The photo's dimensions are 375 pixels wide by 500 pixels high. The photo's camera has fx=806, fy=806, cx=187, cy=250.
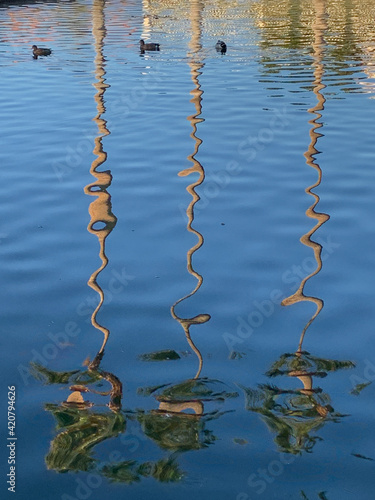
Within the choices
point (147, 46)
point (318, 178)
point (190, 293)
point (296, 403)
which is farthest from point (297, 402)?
point (147, 46)

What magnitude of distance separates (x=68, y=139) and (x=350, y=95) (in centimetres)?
759

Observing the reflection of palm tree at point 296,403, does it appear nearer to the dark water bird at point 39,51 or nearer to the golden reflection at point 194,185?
the golden reflection at point 194,185

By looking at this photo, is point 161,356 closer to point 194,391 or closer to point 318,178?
point 194,391

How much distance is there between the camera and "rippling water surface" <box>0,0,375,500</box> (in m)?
5.54

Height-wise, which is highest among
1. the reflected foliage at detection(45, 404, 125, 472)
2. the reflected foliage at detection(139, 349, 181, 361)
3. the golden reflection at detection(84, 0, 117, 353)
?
the golden reflection at detection(84, 0, 117, 353)

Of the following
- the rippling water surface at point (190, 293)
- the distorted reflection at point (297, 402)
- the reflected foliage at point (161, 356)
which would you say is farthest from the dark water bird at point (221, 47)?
the reflected foliage at point (161, 356)

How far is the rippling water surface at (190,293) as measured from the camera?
5.54 meters

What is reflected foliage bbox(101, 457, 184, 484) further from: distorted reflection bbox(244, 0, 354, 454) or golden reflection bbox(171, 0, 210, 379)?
golden reflection bbox(171, 0, 210, 379)

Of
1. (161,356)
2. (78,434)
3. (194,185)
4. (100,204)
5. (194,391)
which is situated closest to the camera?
(78,434)

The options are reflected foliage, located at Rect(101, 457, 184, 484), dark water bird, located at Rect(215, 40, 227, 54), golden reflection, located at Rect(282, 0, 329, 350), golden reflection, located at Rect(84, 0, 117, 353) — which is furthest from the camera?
dark water bird, located at Rect(215, 40, 227, 54)

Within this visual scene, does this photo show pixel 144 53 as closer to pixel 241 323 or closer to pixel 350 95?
pixel 350 95

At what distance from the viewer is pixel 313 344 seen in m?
7.20

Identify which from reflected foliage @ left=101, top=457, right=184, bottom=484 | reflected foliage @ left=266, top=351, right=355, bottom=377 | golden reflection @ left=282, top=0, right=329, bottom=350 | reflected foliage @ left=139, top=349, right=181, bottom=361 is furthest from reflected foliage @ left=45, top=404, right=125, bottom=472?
golden reflection @ left=282, top=0, right=329, bottom=350

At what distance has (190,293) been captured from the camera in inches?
329
